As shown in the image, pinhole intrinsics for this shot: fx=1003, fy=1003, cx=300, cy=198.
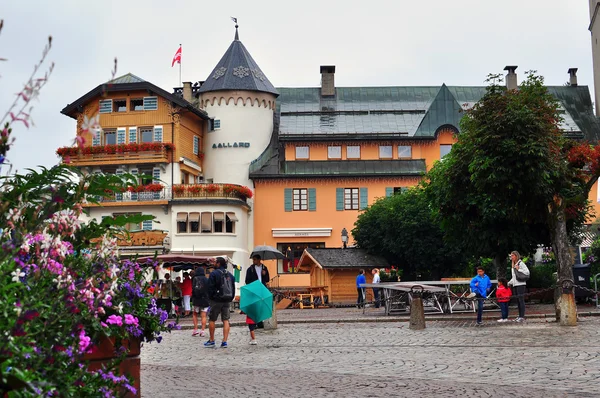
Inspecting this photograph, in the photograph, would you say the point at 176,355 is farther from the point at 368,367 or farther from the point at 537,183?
the point at 537,183

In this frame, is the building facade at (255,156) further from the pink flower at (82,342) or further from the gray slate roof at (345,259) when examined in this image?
the pink flower at (82,342)

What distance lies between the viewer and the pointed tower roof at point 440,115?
67688 mm

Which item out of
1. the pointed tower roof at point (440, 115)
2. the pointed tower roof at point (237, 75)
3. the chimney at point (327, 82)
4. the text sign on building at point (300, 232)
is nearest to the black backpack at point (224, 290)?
the text sign on building at point (300, 232)

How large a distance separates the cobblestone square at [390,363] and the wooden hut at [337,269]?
26.7 metres

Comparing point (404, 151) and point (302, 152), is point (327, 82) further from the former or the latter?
point (404, 151)

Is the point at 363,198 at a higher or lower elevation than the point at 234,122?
lower

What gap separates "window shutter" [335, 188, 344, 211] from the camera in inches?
2623

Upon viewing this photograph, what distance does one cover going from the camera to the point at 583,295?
31484 millimetres

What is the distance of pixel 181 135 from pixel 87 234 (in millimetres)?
55565

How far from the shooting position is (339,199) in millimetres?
66688

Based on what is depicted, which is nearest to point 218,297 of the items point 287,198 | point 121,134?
point 121,134

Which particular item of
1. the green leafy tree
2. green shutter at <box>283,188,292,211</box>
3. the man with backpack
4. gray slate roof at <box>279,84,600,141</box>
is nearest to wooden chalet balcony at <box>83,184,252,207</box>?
green shutter at <box>283,188,292,211</box>

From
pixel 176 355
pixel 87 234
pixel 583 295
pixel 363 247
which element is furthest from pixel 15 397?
pixel 363 247

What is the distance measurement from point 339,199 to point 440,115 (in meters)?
9.12
